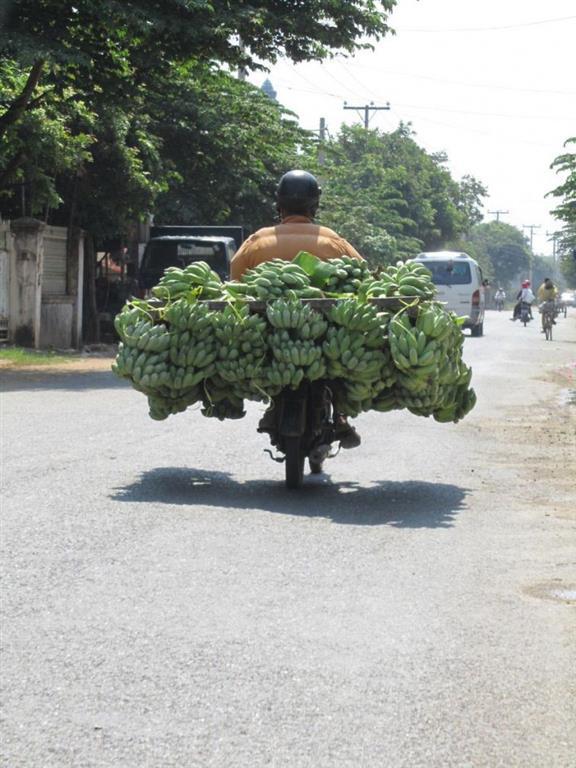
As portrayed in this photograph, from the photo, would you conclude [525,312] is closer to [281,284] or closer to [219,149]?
[219,149]

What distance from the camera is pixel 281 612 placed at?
228 inches

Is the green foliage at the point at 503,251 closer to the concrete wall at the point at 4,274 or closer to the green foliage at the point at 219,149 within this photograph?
the green foliage at the point at 219,149

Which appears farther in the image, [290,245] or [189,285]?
[290,245]

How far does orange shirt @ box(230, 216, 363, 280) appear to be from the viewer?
9.21 m

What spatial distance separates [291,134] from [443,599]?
2939 centimetres

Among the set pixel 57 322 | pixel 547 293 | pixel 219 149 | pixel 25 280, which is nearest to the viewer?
A: pixel 25 280

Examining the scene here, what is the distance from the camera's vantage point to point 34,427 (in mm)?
13000

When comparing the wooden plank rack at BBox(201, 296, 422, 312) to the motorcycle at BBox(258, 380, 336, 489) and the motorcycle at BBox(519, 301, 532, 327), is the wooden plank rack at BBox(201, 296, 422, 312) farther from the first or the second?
the motorcycle at BBox(519, 301, 532, 327)

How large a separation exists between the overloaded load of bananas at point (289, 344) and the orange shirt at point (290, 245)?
0.91 feet

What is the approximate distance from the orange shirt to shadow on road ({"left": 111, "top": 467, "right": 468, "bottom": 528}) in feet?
4.70

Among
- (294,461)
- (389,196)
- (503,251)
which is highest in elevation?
(389,196)

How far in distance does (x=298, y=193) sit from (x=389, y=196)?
67.6m

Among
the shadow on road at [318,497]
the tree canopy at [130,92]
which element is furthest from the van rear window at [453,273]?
the shadow on road at [318,497]

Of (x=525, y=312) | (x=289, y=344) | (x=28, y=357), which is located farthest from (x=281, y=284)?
(x=525, y=312)
